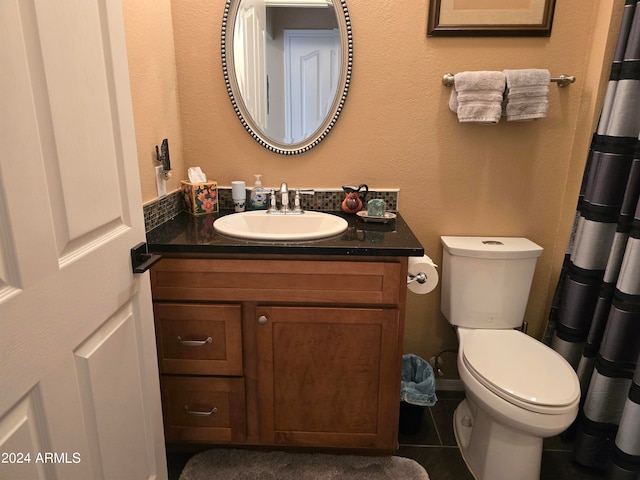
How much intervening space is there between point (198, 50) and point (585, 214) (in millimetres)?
1660

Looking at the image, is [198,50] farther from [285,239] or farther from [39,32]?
[39,32]

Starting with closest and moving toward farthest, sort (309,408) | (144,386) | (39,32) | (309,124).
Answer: (39,32) < (144,386) < (309,408) < (309,124)

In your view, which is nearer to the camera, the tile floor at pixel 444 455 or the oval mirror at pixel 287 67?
the tile floor at pixel 444 455

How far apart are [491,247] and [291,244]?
85cm

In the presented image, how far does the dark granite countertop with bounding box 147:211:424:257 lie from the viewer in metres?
1.29

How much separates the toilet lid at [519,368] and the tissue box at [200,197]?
46.0 inches

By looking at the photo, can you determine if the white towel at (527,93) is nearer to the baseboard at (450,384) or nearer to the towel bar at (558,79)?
the towel bar at (558,79)

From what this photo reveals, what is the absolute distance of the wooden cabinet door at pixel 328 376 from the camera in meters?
1.39

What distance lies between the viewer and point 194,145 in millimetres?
1797

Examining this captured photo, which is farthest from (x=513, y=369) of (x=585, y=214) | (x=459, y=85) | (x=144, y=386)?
(x=144, y=386)

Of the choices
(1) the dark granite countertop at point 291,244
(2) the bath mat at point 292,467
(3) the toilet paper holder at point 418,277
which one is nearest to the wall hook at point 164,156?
(1) the dark granite countertop at point 291,244

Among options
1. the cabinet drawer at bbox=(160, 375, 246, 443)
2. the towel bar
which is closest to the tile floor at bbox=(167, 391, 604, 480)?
the cabinet drawer at bbox=(160, 375, 246, 443)

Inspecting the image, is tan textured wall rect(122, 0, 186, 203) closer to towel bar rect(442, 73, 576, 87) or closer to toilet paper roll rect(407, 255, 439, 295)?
toilet paper roll rect(407, 255, 439, 295)

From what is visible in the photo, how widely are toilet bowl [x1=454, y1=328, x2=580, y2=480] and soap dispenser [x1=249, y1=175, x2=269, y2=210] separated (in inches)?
39.2
